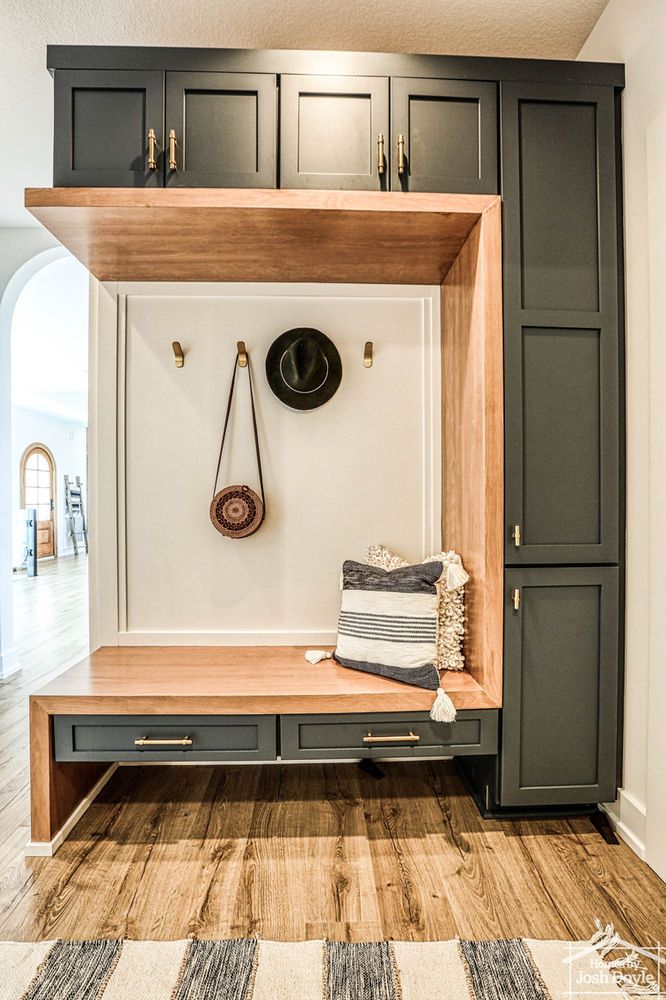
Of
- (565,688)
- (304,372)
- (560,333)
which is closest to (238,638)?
(304,372)

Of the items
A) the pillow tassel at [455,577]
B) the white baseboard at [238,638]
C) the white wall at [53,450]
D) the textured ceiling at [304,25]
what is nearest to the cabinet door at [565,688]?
the pillow tassel at [455,577]

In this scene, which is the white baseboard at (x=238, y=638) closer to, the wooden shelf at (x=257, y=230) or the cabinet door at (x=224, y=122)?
the wooden shelf at (x=257, y=230)

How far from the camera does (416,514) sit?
2.48 m

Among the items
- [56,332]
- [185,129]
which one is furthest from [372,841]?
[56,332]

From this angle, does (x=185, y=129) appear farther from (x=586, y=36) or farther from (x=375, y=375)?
(x=586, y=36)

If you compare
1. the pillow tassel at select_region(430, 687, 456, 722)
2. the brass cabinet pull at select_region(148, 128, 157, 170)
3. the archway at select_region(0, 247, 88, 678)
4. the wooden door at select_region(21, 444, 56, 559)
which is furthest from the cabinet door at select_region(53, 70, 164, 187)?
the wooden door at select_region(21, 444, 56, 559)

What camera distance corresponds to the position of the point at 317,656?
2240 millimetres

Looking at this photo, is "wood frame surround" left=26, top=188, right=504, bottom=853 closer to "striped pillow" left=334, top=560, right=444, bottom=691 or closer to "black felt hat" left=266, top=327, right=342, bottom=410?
"striped pillow" left=334, top=560, right=444, bottom=691

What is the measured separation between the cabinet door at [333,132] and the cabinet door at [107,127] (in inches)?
17.1

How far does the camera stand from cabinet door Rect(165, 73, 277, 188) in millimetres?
1959

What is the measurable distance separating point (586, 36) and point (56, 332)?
219 inches

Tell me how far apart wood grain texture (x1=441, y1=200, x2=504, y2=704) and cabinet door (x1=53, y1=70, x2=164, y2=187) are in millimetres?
1117

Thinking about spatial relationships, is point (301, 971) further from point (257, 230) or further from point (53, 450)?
point (53, 450)

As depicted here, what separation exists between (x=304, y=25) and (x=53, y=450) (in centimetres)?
1091
